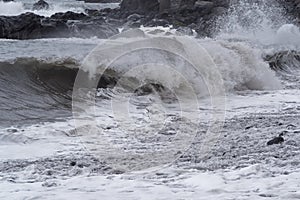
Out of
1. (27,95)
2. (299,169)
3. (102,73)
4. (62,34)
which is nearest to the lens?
(299,169)

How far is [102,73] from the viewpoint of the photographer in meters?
10.9

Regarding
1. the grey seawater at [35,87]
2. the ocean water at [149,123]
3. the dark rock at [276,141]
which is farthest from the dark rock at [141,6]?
the dark rock at [276,141]

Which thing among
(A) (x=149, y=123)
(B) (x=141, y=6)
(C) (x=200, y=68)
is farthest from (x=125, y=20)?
(A) (x=149, y=123)

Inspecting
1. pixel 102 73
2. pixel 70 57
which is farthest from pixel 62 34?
pixel 102 73

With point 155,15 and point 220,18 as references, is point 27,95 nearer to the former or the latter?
point 220,18

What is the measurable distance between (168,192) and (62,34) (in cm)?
2088

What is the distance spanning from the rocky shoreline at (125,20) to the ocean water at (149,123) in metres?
9.36

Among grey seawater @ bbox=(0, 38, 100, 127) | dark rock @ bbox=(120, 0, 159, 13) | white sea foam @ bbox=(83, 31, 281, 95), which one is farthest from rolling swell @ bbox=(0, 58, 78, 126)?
dark rock @ bbox=(120, 0, 159, 13)

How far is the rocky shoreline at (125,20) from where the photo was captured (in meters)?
24.1

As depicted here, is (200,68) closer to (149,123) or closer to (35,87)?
(35,87)

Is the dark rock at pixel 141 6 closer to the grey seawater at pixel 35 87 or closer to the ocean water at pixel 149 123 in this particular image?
the ocean water at pixel 149 123

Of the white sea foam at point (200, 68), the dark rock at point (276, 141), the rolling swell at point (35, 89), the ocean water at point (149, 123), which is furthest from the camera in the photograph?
the white sea foam at point (200, 68)

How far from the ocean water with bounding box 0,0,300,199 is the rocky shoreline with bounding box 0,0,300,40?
9357 millimetres

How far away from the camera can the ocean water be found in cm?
432
